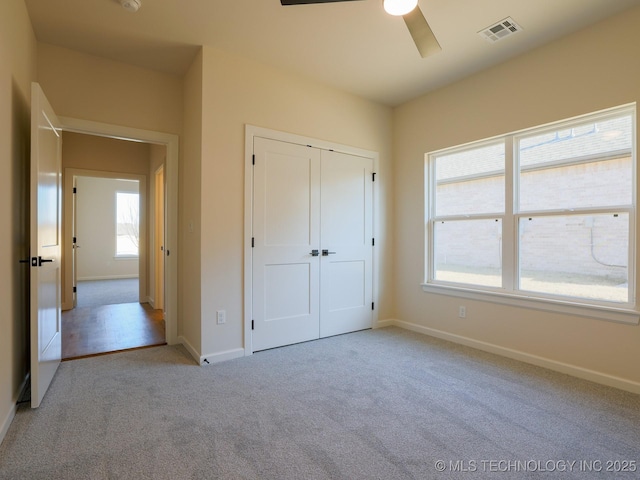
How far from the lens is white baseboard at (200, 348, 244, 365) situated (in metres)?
2.93

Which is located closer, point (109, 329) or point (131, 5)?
point (131, 5)

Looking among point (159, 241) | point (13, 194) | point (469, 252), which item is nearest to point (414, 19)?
point (469, 252)

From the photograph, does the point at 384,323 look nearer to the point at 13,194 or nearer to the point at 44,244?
the point at 44,244

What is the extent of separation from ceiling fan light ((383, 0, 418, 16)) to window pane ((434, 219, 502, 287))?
2.22m

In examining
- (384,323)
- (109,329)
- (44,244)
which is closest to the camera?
(44,244)

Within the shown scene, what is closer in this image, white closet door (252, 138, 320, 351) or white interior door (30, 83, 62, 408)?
white interior door (30, 83, 62, 408)

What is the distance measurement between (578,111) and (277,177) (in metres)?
2.64

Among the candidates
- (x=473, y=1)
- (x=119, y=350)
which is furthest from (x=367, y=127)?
(x=119, y=350)

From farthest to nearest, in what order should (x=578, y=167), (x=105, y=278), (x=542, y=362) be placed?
1. (x=105, y=278)
2. (x=542, y=362)
3. (x=578, y=167)

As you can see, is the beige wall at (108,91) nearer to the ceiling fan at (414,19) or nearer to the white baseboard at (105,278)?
the ceiling fan at (414,19)

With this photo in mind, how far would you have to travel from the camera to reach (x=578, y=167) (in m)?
2.76

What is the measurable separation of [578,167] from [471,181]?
3.13 feet

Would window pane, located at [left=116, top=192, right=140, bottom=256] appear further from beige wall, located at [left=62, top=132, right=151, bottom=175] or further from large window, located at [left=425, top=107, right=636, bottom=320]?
large window, located at [left=425, top=107, right=636, bottom=320]

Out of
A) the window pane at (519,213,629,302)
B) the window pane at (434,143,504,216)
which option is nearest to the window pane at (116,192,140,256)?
the window pane at (434,143,504,216)
